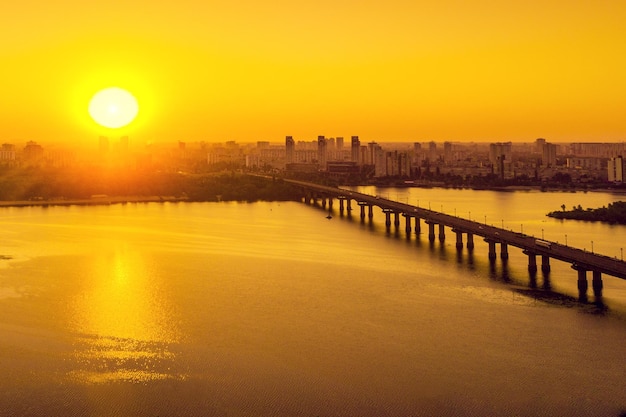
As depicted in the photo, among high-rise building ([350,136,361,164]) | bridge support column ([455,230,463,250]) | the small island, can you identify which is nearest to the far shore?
the small island

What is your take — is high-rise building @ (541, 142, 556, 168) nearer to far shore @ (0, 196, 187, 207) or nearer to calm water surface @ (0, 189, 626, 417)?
far shore @ (0, 196, 187, 207)

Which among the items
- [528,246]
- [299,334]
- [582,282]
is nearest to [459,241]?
[528,246]

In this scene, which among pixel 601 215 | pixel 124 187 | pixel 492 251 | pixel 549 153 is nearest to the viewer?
pixel 492 251

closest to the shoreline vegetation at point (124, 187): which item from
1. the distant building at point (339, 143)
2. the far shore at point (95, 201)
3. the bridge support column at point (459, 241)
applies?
the far shore at point (95, 201)

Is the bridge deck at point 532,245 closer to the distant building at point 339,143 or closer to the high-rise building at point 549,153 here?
the high-rise building at point 549,153

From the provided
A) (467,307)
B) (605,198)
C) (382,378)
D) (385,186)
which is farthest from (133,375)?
(385,186)

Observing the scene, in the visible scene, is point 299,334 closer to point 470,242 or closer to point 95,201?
point 470,242

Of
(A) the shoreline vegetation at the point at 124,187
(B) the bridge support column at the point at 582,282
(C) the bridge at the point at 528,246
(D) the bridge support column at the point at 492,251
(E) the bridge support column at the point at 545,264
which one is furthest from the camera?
(A) the shoreline vegetation at the point at 124,187

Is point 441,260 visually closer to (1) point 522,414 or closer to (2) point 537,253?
(2) point 537,253
